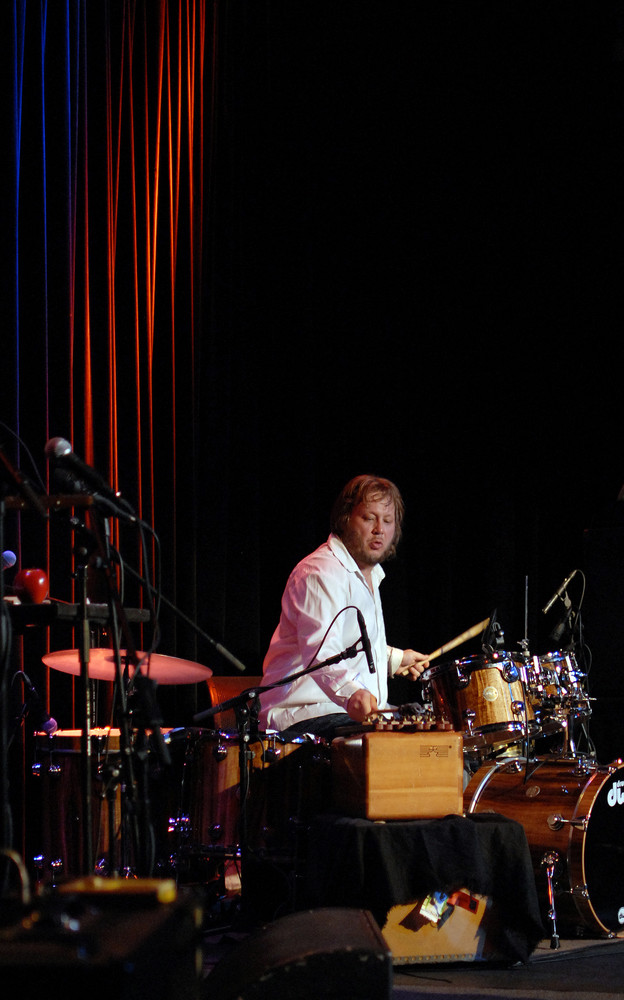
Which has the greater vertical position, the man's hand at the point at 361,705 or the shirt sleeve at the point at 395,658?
the shirt sleeve at the point at 395,658

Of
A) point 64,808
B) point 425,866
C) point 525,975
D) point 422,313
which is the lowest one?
point 525,975

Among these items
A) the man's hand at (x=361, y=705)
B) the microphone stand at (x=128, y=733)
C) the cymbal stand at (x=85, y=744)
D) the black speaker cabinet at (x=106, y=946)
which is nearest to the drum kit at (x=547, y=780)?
the man's hand at (x=361, y=705)

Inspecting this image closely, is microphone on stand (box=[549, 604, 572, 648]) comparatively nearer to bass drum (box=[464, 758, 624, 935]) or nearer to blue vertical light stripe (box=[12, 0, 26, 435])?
bass drum (box=[464, 758, 624, 935])

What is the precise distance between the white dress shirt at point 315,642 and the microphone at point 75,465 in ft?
4.74

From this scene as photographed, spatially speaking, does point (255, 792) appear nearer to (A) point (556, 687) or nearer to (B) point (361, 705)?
(B) point (361, 705)

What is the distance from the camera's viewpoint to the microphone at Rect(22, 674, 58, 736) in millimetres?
3658

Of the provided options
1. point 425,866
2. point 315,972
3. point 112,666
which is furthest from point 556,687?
point 315,972

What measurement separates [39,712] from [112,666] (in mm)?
495

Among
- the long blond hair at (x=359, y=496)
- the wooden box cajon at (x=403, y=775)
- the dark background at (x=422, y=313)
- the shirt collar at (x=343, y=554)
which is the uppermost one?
the dark background at (x=422, y=313)

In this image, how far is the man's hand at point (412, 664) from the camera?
4418 mm

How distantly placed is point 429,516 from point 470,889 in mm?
2723

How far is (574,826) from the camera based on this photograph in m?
Result: 3.52

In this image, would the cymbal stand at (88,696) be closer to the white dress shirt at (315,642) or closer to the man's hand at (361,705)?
the man's hand at (361,705)

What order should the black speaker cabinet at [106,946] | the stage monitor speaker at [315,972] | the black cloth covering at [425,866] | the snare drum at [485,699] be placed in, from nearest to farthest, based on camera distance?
the black speaker cabinet at [106,946]
the stage monitor speaker at [315,972]
the black cloth covering at [425,866]
the snare drum at [485,699]
